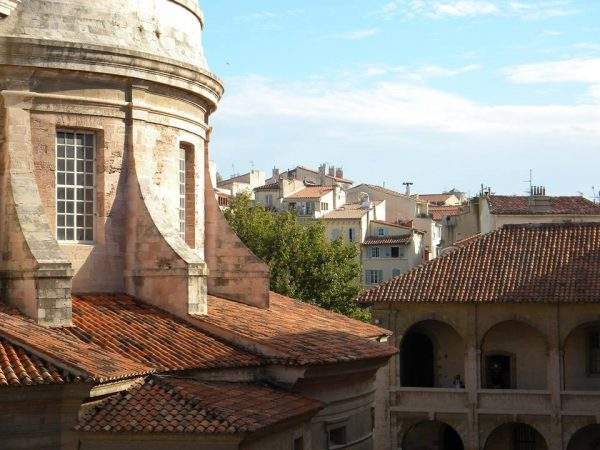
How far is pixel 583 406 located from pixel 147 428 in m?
28.3

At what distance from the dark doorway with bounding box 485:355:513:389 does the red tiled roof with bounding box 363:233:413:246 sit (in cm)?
3634

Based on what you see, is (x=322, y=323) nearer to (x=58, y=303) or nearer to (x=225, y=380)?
(x=225, y=380)

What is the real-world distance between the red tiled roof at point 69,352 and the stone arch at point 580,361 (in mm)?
28000

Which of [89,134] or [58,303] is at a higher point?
[89,134]

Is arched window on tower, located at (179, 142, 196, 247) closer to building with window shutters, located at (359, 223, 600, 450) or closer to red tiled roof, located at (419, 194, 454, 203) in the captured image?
building with window shutters, located at (359, 223, 600, 450)

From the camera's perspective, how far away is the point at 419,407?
1694 inches

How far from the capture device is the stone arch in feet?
140

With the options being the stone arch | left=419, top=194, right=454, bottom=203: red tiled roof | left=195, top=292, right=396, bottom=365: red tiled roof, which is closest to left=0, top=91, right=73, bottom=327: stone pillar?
left=195, top=292, right=396, bottom=365: red tiled roof

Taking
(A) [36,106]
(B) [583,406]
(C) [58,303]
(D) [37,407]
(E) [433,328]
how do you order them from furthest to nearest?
(E) [433,328] → (B) [583,406] → (A) [36,106] → (C) [58,303] → (D) [37,407]

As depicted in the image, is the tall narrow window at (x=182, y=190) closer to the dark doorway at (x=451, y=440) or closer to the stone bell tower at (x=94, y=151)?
the stone bell tower at (x=94, y=151)

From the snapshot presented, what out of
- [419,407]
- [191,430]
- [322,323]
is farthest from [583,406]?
[191,430]

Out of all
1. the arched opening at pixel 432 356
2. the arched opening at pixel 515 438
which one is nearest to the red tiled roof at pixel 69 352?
the arched opening at pixel 432 356

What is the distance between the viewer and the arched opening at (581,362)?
4272 cm

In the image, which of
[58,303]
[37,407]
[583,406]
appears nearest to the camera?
[37,407]
